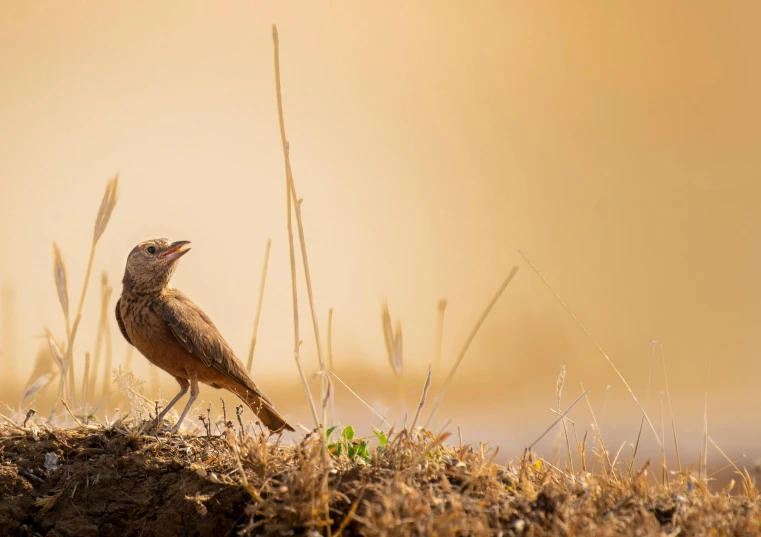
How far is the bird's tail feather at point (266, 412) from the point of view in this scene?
4.40m

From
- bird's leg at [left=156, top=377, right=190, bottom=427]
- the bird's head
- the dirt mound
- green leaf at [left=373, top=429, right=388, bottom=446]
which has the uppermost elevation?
the bird's head

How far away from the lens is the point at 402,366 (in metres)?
3.73

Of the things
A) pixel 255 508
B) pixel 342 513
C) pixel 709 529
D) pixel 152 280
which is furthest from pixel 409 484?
pixel 152 280

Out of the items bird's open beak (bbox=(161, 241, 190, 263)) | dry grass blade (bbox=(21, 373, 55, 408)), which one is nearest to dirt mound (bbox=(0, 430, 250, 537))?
dry grass blade (bbox=(21, 373, 55, 408))

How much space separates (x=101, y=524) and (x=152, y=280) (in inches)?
62.9

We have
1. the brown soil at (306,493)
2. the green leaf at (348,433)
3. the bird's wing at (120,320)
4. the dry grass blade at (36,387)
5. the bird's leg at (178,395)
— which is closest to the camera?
the brown soil at (306,493)

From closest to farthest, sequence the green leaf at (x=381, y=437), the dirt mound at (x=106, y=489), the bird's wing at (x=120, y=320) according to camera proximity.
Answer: the dirt mound at (x=106, y=489) → the green leaf at (x=381, y=437) → the bird's wing at (x=120, y=320)

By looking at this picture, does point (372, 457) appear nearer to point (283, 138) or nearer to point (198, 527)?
point (198, 527)

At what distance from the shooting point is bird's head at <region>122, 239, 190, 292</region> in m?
4.57

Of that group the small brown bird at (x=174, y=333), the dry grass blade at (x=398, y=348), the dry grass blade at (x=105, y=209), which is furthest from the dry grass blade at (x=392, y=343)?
the dry grass blade at (x=105, y=209)

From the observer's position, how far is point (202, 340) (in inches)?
172

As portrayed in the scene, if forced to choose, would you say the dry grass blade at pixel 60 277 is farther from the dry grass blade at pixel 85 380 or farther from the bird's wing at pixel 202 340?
the bird's wing at pixel 202 340

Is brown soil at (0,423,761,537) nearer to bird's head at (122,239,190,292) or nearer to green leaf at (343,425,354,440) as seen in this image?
green leaf at (343,425,354,440)

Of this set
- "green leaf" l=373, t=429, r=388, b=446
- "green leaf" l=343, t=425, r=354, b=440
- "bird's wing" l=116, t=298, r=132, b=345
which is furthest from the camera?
"bird's wing" l=116, t=298, r=132, b=345
